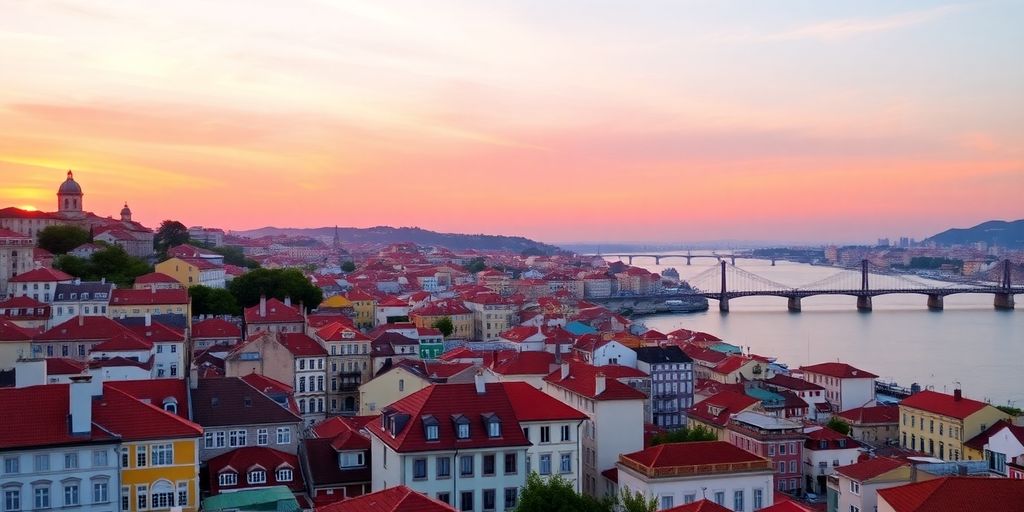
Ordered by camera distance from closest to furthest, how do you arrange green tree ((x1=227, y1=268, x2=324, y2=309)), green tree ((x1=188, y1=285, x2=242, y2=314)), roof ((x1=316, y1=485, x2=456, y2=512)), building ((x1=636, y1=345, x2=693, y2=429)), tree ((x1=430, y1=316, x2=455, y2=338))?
roof ((x1=316, y1=485, x2=456, y2=512)) < building ((x1=636, y1=345, x2=693, y2=429)) < green tree ((x1=188, y1=285, x2=242, y2=314)) < green tree ((x1=227, y1=268, x2=324, y2=309)) < tree ((x1=430, y1=316, x2=455, y2=338))

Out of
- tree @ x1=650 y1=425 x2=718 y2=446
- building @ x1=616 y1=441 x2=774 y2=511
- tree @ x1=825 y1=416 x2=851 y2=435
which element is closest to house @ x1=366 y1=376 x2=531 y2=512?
building @ x1=616 y1=441 x2=774 y2=511

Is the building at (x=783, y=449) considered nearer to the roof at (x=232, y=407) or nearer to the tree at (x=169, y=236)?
the roof at (x=232, y=407)

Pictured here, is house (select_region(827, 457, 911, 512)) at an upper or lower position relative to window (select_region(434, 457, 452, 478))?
lower

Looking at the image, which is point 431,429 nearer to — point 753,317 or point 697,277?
point 753,317

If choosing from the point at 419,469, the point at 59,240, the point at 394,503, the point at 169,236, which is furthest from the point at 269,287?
the point at 394,503

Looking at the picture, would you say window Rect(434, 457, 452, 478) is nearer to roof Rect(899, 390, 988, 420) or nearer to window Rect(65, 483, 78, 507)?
window Rect(65, 483, 78, 507)

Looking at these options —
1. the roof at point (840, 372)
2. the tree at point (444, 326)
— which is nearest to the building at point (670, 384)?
the roof at point (840, 372)
